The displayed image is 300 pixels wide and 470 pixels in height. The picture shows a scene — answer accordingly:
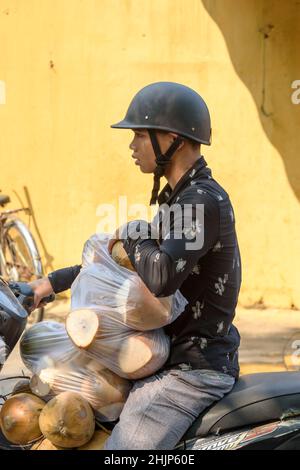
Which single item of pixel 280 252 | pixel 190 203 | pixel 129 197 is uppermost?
pixel 190 203

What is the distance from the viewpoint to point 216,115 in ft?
26.2

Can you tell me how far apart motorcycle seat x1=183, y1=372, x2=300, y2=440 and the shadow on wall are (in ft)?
18.2

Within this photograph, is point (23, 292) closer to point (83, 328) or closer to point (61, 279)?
point (61, 279)

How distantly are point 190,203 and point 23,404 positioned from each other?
847 millimetres

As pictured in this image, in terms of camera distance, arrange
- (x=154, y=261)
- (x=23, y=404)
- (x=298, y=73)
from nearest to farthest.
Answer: (x=154, y=261) → (x=23, y=404) → (x=298, y=73)

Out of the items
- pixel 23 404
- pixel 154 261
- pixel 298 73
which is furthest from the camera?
pixel 298 73

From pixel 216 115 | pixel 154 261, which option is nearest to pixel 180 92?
pixel 154 261

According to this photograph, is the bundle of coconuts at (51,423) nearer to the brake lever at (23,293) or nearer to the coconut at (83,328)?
the coconut at (83,328)

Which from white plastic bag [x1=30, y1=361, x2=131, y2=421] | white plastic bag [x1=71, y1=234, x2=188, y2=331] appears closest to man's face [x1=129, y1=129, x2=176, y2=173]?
white plastic bag [x1=71, y1=234, x2=188, y2=331]

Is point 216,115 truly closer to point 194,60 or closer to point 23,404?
point 194,60

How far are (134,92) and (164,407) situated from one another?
19.1 feet

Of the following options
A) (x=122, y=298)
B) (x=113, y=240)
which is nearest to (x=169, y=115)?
(x=113, y=240)

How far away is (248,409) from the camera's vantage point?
8.52 feet

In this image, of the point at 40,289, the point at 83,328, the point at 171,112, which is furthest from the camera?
the point at 40,289
